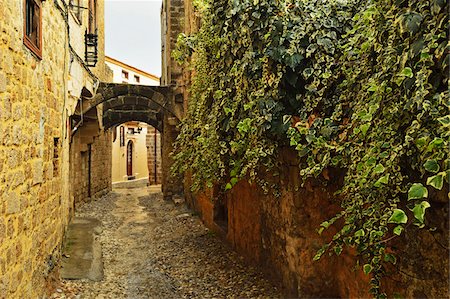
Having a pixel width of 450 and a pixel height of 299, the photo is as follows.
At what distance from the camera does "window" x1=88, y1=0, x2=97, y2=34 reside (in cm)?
1168

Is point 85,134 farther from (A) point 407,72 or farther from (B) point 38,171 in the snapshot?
(A) point 407,72

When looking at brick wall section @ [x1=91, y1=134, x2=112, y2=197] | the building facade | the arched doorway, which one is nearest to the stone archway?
brick wall section @ [x1=91, y1=134, x2=112, y2=197]

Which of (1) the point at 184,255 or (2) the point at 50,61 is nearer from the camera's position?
(2) the point at 50,61

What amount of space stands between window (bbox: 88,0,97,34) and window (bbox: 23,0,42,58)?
8283 mm

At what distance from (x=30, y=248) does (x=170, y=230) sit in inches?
182

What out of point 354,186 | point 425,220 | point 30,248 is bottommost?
point 30,248

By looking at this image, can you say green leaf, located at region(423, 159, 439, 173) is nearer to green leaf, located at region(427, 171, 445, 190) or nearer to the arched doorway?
green leaf, located at region(427, 171, 445, 190)

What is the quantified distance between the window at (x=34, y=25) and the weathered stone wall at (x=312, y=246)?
2436 millimetres

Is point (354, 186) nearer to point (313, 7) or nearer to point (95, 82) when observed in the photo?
point (313, 7)

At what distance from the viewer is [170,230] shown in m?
7.89

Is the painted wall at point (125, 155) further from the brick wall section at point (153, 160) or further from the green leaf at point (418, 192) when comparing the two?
the green leaf at point (418, 192)

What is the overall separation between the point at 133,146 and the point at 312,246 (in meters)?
25.6

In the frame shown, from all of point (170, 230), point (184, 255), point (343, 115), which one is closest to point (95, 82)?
point (170, 230)

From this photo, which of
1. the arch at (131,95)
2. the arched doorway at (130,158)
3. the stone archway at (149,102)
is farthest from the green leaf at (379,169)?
the arched doorway at (130,158)
